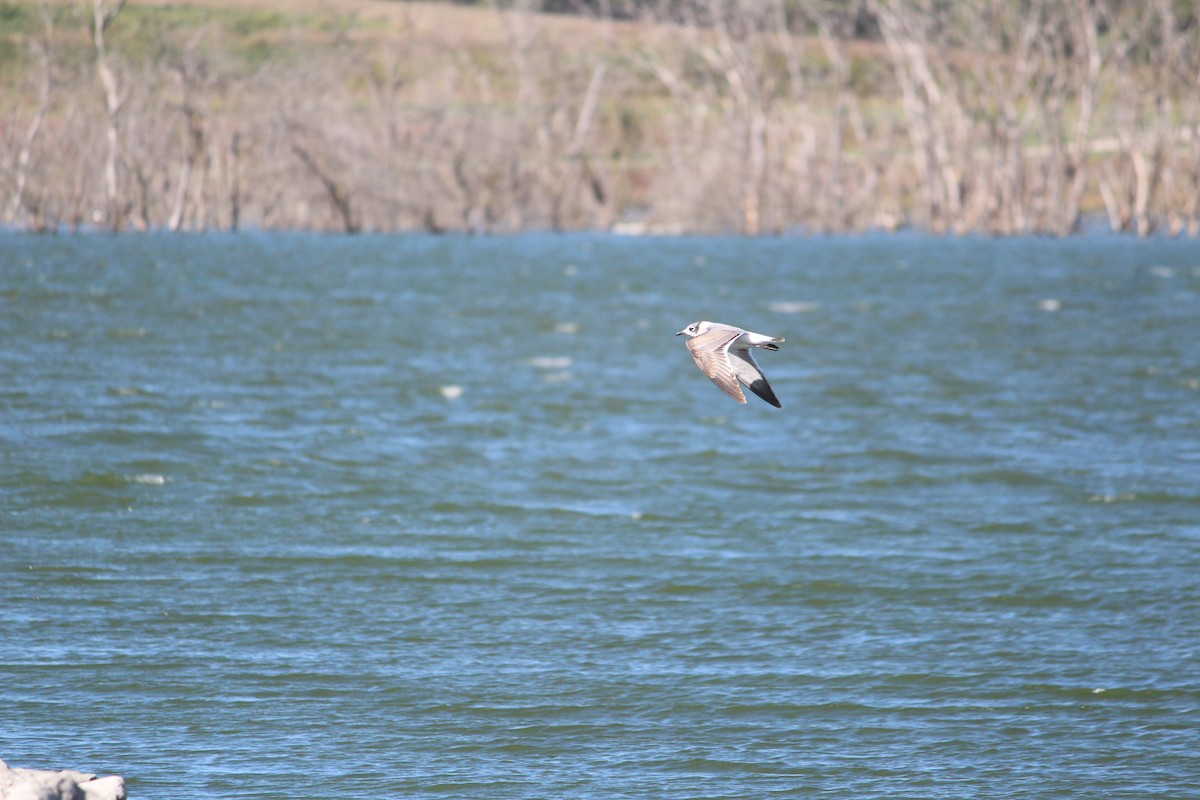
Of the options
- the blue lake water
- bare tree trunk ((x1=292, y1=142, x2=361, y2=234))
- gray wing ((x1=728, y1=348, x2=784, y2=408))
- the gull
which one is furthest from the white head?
bare tree trunk ((x1=292, y1=142, x2=361, y2=234))

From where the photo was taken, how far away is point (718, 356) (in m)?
7.91

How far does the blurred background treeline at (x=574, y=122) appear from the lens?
59.1 meters

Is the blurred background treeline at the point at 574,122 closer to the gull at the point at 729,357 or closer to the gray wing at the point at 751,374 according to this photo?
the gull at the point at 729,357

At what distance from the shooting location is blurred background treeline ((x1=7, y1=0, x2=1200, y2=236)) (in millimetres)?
59125

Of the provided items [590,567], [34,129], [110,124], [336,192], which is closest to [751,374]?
[590,567]

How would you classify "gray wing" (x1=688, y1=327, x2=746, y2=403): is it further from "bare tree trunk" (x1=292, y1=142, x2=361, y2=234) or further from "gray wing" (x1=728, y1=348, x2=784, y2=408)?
"bare tree trunk" (x1=292, y1=142, x2=361, y2=234)

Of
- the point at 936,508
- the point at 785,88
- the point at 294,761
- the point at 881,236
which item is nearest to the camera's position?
the point at 294,761

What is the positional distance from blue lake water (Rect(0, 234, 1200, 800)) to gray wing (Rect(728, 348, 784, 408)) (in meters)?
2.24

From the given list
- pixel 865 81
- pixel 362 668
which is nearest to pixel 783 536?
pixel 362 668

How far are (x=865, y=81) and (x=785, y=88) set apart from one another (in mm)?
10581

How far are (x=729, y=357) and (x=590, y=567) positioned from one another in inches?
202

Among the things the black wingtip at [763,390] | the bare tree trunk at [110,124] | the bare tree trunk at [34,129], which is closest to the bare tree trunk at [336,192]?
the bare tree trunk at [110,124]

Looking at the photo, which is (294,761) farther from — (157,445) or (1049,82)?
(1049,82)

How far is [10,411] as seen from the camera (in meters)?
19.0
